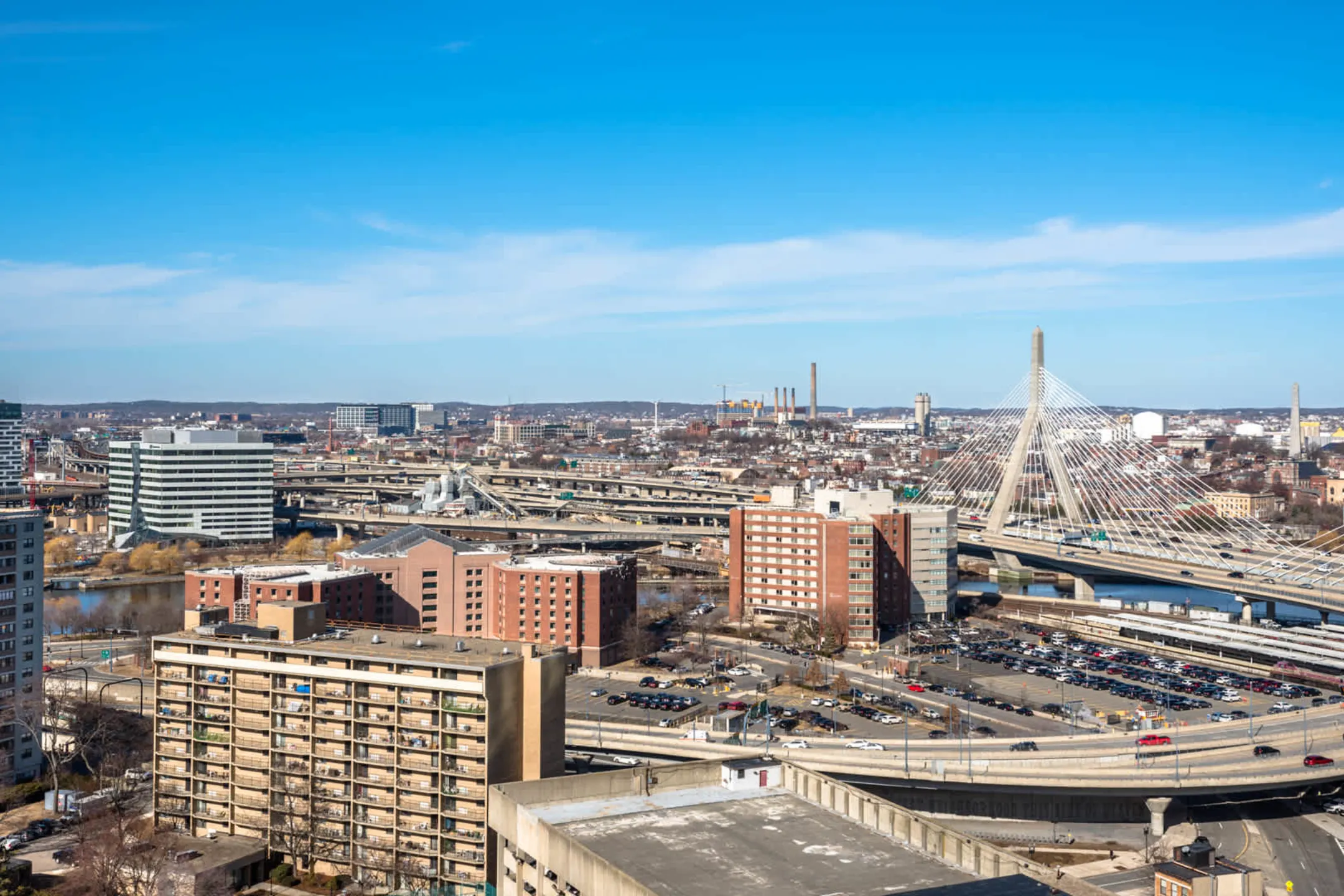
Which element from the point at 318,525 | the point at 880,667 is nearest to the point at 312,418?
the point at 318,525

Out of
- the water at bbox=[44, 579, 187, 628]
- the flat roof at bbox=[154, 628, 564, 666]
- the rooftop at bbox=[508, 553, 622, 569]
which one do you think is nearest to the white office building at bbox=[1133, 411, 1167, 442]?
the water at bbox=[44, 579, 187, 628]

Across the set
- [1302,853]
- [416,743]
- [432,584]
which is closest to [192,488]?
[432,584]

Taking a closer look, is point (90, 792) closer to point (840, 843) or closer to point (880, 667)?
point (840, 843)

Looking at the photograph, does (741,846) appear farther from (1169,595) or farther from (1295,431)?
(1295,431)

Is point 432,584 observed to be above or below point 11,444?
below

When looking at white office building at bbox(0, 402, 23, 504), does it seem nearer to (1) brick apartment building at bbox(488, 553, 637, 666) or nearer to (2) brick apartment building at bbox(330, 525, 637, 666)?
(2) brick apartment building at bbox(330, 525, 637, 666)
